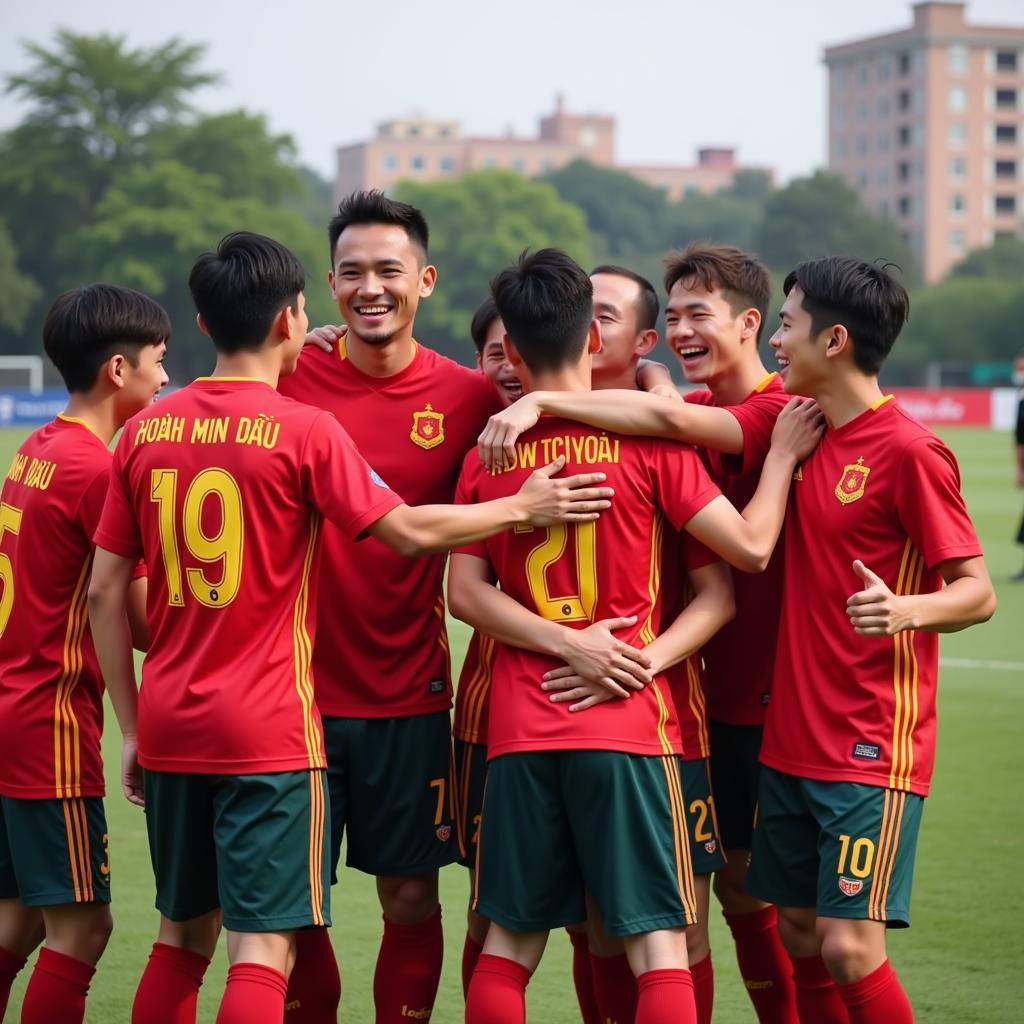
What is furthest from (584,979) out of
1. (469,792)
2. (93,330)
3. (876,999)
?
(93,330)

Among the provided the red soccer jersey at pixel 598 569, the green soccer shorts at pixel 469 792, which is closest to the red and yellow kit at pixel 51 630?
the green soccer shorts at pixel 469 792

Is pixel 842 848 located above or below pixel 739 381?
below

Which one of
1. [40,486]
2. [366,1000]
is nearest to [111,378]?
[40,486]

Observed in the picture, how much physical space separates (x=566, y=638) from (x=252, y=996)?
1.15 metres

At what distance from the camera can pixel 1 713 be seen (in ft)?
14.7

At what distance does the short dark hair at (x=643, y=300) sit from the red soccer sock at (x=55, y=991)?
2.51 meters

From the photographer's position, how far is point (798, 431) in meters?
4.44

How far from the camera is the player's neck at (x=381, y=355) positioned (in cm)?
482

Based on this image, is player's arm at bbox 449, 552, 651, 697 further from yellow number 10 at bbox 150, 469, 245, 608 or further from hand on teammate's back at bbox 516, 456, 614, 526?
yellow number 10 at bbox 150, 469, 245, 608

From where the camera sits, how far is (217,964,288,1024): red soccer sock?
3.88 meters

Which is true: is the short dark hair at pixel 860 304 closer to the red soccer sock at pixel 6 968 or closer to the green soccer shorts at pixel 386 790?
the green soccer shorts at pixel 386 790

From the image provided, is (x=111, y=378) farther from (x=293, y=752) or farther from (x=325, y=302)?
(x=325, y=302)

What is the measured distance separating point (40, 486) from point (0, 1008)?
4.89 ft

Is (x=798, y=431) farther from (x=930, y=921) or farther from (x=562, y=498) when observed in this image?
(x=930, y=921)
